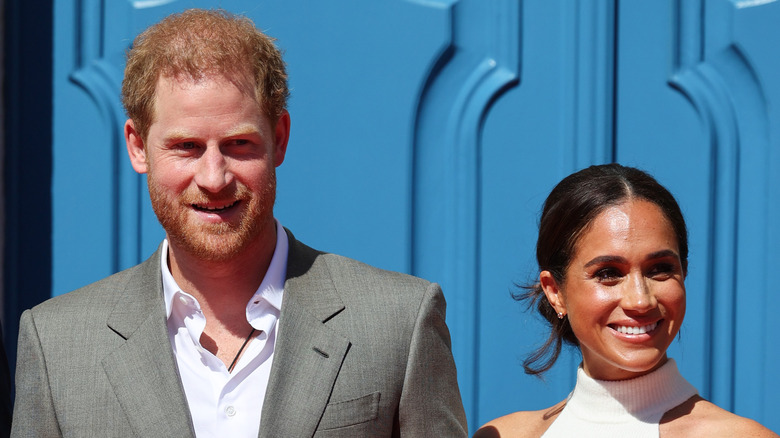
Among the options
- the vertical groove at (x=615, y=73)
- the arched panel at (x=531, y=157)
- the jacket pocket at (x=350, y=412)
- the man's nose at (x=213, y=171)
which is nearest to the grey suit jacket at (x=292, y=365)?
the jacket pocket at (x=350, y=412)

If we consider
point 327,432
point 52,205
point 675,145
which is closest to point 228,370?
point 327,432

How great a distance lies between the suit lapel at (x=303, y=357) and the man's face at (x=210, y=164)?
183mm

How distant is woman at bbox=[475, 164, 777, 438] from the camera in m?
2.05

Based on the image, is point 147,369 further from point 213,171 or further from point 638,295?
point 638,295

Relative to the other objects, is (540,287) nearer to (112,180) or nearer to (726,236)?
(726,236)

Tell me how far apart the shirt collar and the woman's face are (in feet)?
2.12

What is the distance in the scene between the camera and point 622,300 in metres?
2.05

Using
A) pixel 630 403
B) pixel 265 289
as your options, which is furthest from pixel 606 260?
pixel 265 289

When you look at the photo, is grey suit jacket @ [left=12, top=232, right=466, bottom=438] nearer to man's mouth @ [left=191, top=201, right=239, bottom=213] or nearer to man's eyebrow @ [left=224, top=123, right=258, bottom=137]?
man's mouth @ [left=191, top=201, right=239, bottom=213]

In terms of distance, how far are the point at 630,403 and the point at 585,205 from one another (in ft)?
1.46

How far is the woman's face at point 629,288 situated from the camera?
2045 millimetres

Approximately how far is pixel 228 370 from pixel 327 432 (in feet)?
0.81

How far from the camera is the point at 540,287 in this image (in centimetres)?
241

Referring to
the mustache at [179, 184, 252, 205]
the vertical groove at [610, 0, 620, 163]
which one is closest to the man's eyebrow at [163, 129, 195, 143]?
the mustache at [179, 184, 252, 205]
